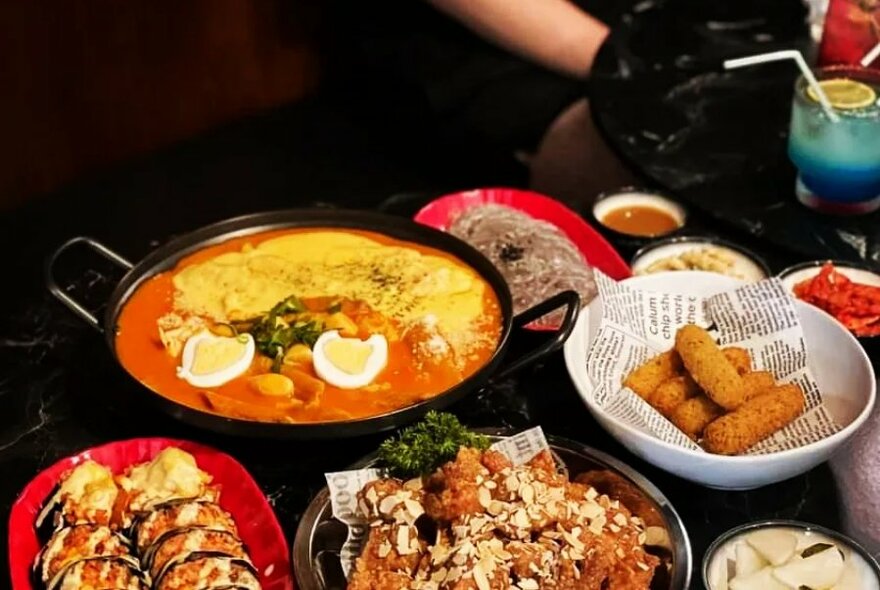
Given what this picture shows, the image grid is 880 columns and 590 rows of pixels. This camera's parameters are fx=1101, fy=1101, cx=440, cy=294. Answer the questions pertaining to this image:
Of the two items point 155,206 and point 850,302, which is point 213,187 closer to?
point 155,206

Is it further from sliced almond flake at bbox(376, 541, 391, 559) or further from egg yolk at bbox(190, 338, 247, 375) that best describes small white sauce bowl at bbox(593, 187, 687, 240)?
sliced almond flake at bbox(376, 541, 391, 559)

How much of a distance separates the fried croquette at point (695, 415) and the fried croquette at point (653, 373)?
0.21 feet

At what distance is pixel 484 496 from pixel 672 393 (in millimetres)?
484

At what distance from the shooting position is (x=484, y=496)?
1417mm

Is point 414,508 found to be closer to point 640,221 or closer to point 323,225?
point 323,225

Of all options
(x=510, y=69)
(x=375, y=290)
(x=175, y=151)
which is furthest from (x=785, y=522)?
(x=175, y=151)

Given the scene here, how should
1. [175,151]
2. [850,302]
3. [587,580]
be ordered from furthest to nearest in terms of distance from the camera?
[175,151], [850,302], [587,580]

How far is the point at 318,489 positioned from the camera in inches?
67.1

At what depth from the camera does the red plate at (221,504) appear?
4.99 ft

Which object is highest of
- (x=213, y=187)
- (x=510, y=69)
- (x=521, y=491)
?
(x=521, y=491)

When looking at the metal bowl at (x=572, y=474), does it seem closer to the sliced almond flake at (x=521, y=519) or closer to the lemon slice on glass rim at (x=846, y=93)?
the sliced almond flake at (x=521, y=519)

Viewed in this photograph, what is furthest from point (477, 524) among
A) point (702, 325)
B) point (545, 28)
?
point (545, 28)

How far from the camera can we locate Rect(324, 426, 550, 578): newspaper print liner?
1.49m

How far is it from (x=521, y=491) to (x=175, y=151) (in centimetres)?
312
